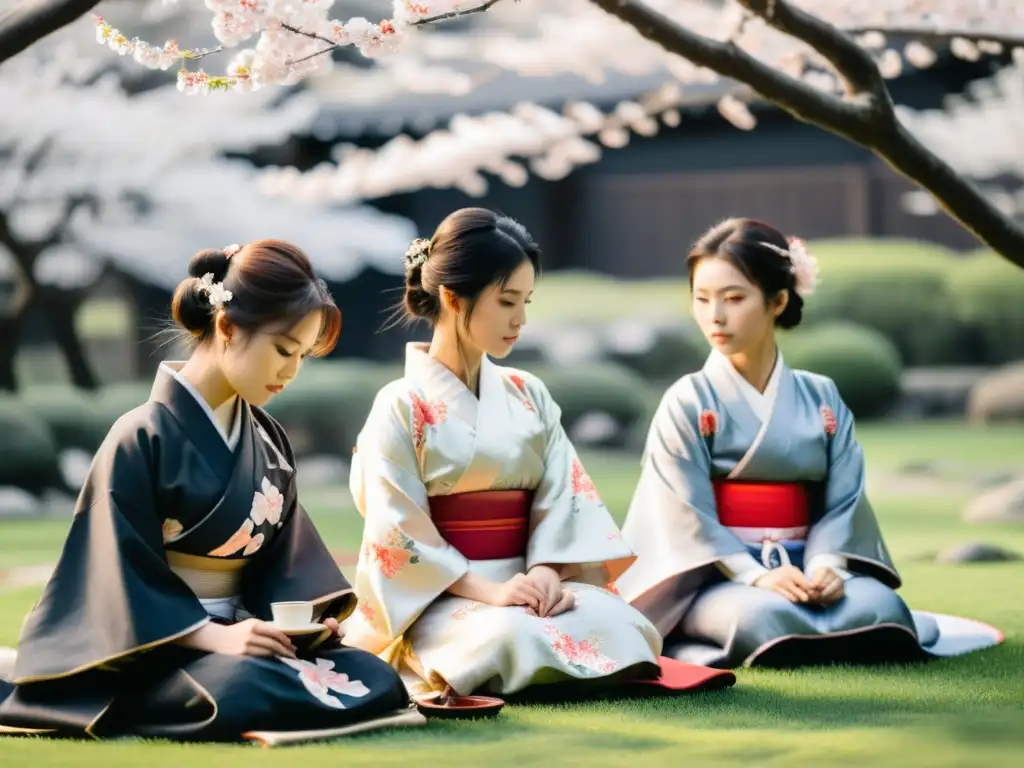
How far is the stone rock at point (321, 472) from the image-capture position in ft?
41.3

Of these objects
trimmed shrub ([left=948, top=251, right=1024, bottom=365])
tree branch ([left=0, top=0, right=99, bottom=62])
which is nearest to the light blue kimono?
tree branch ([left=0, top=0, right=99, bottom=62])

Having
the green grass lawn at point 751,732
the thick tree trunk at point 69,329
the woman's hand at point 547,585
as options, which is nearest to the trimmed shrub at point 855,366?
the thick tree trunk at point 69,329

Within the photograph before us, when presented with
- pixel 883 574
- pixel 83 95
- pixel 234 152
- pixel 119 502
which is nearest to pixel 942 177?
pixel 883 574

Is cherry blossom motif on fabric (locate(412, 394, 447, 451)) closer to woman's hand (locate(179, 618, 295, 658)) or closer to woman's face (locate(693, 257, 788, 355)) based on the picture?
woman's hand (locate(179, 618, 295, 658))

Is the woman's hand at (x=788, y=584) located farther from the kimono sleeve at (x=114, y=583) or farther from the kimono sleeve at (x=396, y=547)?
the kimono sleeve at (x=114, y=583)

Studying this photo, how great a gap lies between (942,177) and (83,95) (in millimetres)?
8669

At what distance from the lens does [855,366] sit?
13719 mm

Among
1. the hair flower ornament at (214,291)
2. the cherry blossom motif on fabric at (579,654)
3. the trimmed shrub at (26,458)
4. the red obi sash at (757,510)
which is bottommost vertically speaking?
the trimmed shrub at (26,458)

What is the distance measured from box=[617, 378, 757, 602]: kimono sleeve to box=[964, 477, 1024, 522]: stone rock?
4663 millimetres

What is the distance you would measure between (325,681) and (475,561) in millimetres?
772

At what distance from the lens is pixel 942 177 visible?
5.19 m

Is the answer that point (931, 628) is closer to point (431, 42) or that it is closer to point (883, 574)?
point (883, 574)

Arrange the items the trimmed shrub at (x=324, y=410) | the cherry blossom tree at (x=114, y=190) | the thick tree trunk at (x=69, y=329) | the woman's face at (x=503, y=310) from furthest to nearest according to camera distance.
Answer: the trimmed shrub at (x=324, y=410)
the thick tree trunk at (x=69, y=329)
the cherry blossom tree at (x=114, y=190)
the woman's face at (x=503, y=310)

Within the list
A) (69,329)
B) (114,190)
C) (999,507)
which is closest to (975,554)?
(999,507)
